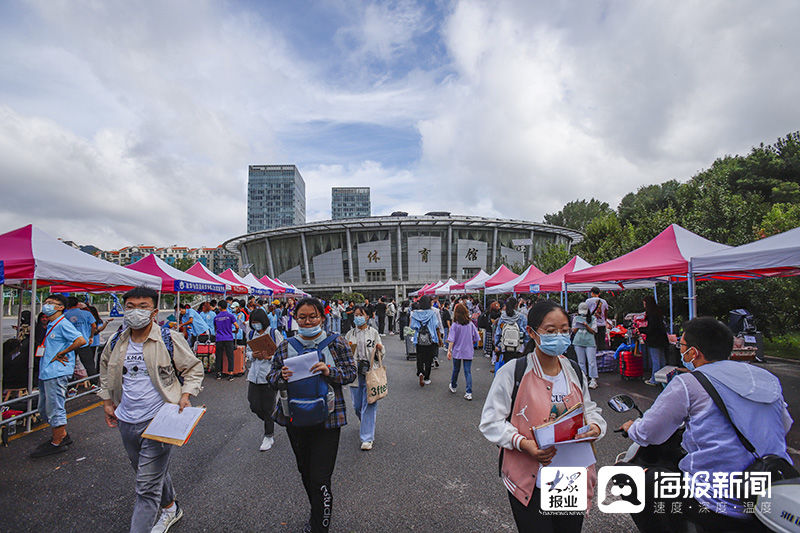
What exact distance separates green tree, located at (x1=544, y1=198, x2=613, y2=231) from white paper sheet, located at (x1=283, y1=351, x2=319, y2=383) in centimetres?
6405

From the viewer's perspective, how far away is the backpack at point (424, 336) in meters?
7.90

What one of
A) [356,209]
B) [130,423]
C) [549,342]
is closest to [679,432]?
[549,342]

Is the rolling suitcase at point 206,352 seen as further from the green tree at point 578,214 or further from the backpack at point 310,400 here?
the green tree at point 578,214

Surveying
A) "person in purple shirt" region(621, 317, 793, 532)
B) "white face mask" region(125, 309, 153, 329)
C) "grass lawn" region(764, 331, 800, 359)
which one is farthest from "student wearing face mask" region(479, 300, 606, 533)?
"grass lawn" region(764, 331, 800, 359)

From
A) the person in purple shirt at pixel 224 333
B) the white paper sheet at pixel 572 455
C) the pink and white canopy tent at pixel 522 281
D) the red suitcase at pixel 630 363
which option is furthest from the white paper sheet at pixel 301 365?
the pink and white canopy tent at pixel 522 281

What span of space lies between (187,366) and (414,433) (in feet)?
10.7

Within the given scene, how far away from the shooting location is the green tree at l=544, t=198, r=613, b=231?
200ft

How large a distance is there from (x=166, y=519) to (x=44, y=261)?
4.78 meters

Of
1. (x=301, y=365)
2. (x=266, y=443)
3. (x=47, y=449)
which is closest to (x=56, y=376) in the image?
(x=47, y=449)

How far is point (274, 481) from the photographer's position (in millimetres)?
3916

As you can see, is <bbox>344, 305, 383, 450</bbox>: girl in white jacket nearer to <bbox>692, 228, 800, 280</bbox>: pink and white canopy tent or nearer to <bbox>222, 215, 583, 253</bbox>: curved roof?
<bbox>692, 228, 800, 280</bbox>: pink and white canopy tent

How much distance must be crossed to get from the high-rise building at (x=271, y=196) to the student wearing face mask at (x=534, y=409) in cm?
14150

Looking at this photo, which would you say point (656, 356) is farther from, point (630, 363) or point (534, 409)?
point (534, 409)

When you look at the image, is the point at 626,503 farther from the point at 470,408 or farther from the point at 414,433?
the point at 470,408
